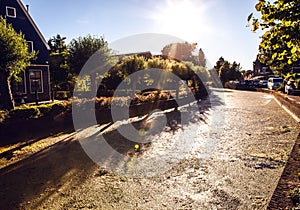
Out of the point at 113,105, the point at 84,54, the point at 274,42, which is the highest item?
the point at 84,54

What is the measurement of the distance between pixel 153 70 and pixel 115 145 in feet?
54.0

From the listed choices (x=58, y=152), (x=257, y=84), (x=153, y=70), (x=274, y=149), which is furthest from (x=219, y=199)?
(x=257, y=84)

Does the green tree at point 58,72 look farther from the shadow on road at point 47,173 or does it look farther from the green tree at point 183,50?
the green tree at point 183,50

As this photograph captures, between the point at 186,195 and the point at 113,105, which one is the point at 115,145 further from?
the point at 113,105

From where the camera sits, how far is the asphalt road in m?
4.62

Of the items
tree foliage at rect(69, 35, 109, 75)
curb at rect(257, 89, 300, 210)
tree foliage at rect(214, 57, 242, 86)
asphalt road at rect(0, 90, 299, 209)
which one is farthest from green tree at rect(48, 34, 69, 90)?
tree foliage at rect(214, 57, 242, 86)

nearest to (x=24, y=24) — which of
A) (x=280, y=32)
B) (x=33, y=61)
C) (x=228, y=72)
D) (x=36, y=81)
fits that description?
(x=33, y=61)

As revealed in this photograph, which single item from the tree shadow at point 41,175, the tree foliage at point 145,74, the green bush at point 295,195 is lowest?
the tree shadow at point 41,175

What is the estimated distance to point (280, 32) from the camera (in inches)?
101

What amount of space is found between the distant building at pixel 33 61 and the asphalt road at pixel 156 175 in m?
14.6

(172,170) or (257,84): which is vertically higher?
(257,84)

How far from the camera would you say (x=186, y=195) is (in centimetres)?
484

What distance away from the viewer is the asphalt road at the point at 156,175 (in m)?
4.62

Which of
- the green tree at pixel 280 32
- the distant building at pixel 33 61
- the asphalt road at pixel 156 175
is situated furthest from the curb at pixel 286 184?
the distant building at pixel 33 61
